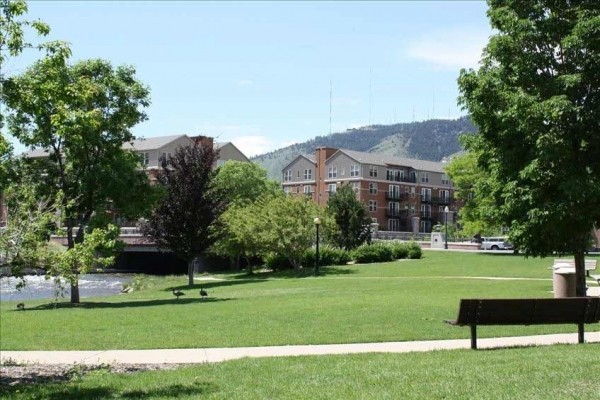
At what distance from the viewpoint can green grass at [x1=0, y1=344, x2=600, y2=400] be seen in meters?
7.64

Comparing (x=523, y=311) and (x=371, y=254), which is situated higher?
(x=523, y=311)

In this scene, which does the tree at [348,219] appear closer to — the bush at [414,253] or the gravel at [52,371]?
the bush at [414,253]

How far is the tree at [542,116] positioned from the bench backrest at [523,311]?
16.9ft

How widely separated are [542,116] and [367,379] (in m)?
10.2

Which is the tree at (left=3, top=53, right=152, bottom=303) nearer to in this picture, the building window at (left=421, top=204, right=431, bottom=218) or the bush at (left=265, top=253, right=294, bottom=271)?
the bush at (left=265, top=253, right=294, bottom=271)

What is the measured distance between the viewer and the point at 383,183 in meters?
113

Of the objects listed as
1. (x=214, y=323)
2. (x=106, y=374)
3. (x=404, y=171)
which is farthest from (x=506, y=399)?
(x=404, y=171)

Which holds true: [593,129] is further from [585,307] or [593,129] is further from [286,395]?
[286,395]

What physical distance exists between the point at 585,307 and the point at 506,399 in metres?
5.93

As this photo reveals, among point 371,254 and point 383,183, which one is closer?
point 371,254

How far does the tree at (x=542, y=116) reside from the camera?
1677 cm

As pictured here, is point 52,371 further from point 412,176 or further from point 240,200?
point 412,176

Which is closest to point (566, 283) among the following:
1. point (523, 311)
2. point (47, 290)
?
point (523, 311)

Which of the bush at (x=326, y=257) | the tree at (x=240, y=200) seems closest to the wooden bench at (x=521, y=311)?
the tree at (x=240, y=200)
